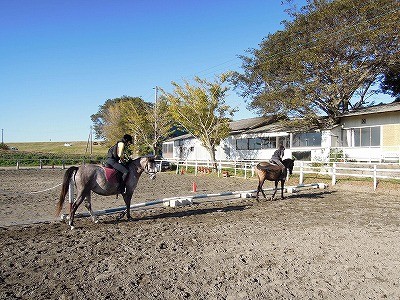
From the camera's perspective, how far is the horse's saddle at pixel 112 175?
890cm

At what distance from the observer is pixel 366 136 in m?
25.1

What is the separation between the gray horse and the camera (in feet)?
27.3

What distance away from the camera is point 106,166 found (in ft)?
29.9

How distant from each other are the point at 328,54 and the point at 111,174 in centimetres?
2135

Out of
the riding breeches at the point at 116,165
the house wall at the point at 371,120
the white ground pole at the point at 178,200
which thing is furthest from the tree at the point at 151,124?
the riding breeches at the point at 116,165

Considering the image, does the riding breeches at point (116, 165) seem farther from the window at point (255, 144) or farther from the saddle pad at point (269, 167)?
the window at point (255, 144)

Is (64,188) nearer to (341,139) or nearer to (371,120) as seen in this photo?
(371,120)

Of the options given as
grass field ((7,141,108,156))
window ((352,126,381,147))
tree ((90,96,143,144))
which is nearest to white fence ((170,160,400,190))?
window ((352,126,381,147))

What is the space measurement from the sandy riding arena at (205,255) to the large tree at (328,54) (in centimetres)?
1671

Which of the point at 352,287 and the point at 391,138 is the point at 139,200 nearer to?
the point at 352,287

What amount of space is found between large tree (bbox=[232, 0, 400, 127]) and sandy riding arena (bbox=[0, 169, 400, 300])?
16709 mm

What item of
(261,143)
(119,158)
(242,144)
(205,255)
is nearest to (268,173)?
(119,158)

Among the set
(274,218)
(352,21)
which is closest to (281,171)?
(274,218)

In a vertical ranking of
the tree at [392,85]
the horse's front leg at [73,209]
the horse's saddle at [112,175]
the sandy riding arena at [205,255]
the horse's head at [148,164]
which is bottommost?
the sandy riding arena at [205,255]
